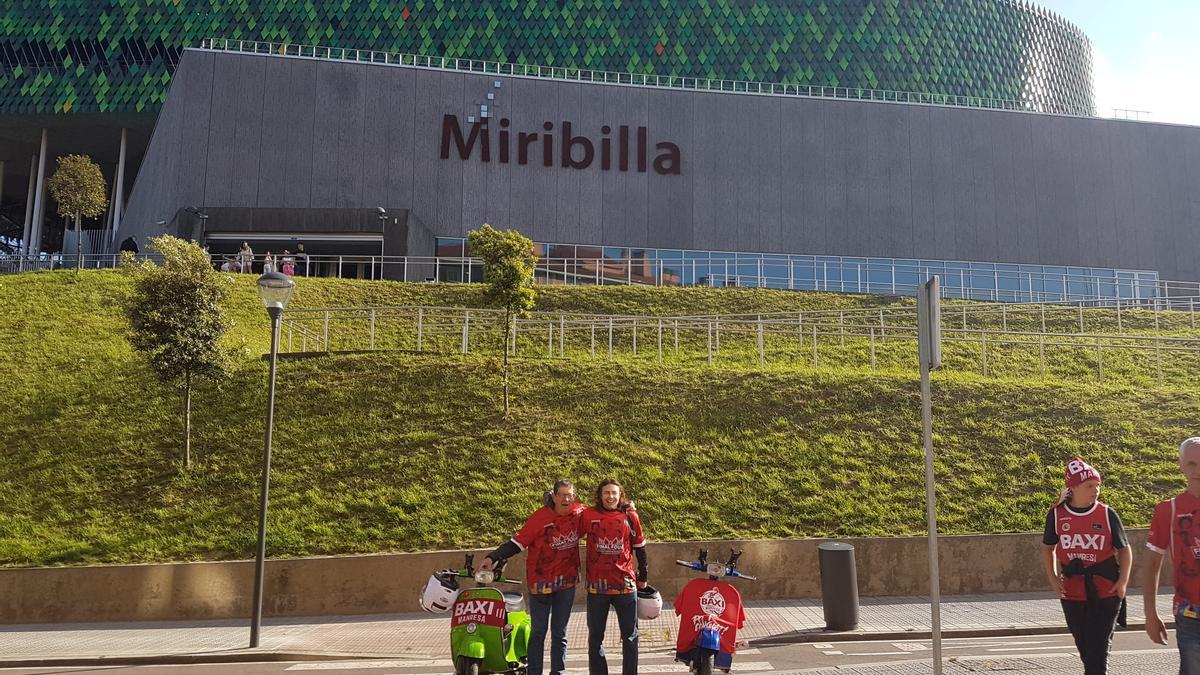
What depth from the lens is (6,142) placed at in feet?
182

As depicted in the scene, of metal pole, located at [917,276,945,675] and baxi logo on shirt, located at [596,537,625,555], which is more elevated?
metal pole, located at [917,276,945,675]

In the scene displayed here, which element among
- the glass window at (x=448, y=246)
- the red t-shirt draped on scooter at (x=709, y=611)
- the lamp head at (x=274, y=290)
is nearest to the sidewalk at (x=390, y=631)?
the red t-shirt draped on scooter at (x=709, y=611)

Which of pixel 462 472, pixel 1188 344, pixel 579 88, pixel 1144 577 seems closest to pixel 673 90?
pixel 579 88

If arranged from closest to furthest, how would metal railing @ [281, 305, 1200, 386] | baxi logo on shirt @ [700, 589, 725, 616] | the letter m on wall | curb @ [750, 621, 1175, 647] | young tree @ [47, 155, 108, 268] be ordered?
baxi logo on shirt @ [700, 589, 725, 616]
curb @ [750, 621, 1175, 647]
metal railing @ [281, 305, 1200, 386]
young tree @ [47, 155, 108, 268]
the letter m on wall

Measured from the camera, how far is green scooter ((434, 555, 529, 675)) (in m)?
6.19

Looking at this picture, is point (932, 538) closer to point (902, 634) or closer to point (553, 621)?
point (553, 621)

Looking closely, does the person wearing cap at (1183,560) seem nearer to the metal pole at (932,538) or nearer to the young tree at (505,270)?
the metal pole at (932,538)

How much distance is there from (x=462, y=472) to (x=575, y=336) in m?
10.3

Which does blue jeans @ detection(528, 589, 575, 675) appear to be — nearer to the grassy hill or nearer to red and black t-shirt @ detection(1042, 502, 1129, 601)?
red and black t-shirt @ detection(1042, 502, 1129, 601)

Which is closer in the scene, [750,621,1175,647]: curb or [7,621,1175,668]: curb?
[7,621,1175,668]: curb

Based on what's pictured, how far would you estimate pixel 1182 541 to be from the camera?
4609 mm

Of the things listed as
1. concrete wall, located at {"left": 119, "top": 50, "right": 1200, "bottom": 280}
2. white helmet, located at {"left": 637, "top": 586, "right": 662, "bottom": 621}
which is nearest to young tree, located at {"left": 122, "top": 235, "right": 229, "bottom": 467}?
white helmet, located at {"left": 637, "top": 586, "right": 662, "bottom": 621}

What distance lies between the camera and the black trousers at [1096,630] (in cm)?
520

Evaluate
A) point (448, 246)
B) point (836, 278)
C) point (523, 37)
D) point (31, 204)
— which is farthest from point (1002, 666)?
point (31, 204)
